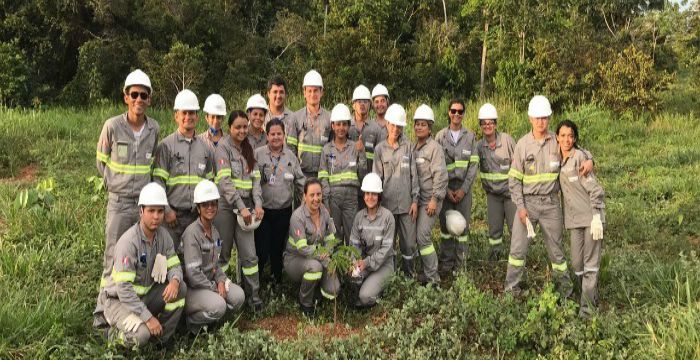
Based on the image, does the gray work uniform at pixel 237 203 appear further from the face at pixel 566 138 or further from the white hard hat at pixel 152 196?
the face at pixel 566 138

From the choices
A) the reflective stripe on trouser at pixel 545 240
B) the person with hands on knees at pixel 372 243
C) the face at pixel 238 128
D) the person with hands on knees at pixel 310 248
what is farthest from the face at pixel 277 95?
the reflective stripe on trouser at pixel 545 240

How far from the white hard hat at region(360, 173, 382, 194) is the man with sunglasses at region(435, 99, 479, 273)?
120cm

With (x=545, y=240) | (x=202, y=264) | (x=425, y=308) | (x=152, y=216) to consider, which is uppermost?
(x=152, y=216)

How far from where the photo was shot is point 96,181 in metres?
8.76

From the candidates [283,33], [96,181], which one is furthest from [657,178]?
[283,33]

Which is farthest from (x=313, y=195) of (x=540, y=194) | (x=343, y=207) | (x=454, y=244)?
(x=540, y=194)

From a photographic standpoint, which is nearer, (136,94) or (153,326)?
(153,326)

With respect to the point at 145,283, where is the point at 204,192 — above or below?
above

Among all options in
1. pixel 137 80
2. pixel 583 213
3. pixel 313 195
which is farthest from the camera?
pixel 313 195

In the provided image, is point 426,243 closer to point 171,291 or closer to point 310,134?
point 310,134

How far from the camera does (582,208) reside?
223 inches

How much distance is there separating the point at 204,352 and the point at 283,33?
1857 cm

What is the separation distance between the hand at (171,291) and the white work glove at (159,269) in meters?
0.10

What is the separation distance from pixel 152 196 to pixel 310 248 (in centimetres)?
183
